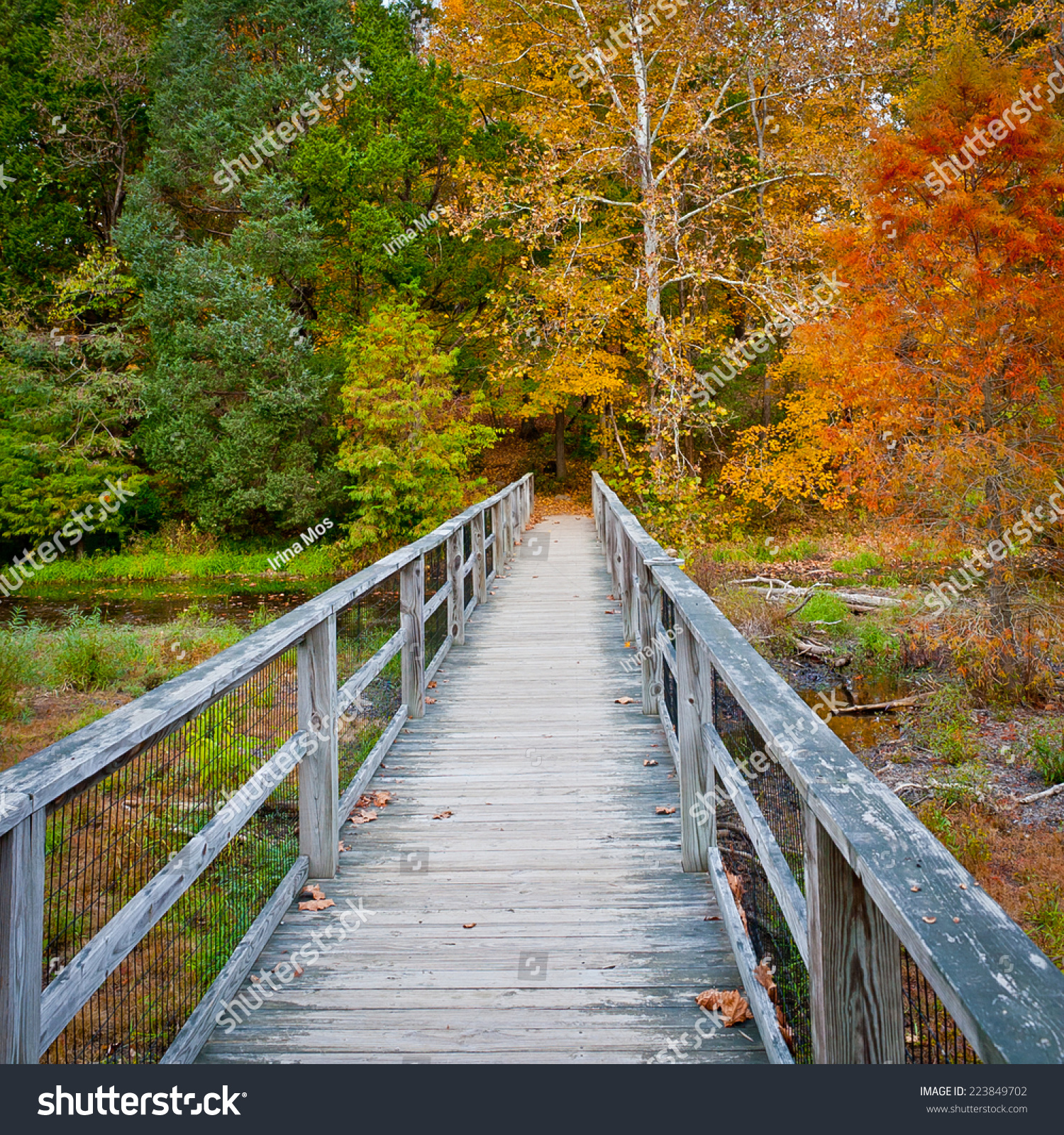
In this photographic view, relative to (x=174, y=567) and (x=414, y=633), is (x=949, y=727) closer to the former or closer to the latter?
(x=414, y=633)

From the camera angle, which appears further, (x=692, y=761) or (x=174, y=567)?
(x=174, y=567)

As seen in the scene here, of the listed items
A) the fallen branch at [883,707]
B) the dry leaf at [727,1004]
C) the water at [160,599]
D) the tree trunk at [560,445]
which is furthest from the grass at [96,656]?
the tree trunk at [560,445]

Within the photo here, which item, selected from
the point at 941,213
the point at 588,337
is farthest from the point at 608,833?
the point at 588,337

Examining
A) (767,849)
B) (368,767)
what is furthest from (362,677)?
(767,849)

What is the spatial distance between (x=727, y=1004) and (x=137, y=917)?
5.86ft

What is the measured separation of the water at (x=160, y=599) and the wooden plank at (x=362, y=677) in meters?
12.4

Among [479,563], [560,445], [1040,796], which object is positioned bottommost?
[1040,796]

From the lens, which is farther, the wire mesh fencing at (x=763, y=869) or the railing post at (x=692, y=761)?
the railing post at (x=692, y=761)

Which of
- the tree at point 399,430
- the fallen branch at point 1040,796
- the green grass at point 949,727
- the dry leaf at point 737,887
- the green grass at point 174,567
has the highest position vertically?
the tree at point 399,430

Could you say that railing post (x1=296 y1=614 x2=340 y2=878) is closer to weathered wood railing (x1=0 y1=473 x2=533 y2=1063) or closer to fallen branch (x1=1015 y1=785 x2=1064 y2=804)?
weathered wood railing (x1=0 y1=473 x2=533 y2=1063)

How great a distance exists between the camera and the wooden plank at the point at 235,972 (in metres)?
2.41

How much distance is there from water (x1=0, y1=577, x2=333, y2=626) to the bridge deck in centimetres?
1259

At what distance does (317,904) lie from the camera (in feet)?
11.1

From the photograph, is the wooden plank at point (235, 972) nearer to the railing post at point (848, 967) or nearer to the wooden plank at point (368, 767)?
the wooden plank at point (368, 767)
